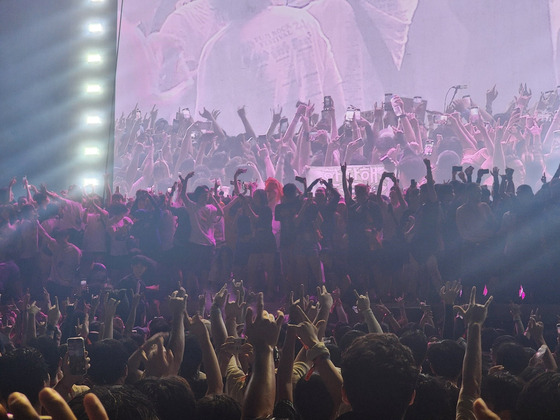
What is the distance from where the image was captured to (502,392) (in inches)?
96.0

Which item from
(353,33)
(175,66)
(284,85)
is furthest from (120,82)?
(353,33)

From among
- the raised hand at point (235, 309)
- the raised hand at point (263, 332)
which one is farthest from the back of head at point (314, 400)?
the raised hand at point (235, 309)

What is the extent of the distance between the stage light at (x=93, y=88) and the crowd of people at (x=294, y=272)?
1447 mm

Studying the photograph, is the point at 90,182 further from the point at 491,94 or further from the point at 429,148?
the point at 491,94

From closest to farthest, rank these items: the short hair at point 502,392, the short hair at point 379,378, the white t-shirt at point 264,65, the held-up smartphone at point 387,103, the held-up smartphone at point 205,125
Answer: the short hair at point 379,378
the short hair at point 502,392
the held-up smartphone at point 387,103
the white t-shirt at point 264,65
the held-up smartphone at point 205,125

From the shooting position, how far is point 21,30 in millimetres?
10031

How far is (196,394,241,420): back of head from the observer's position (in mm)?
2133

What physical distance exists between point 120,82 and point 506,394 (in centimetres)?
972

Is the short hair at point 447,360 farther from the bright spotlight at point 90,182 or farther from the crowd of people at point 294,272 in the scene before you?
the bright spotlight at point 90,182

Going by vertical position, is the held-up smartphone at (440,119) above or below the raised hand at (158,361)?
above

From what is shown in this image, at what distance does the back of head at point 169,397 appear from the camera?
219 cm

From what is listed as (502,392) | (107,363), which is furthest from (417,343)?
(107,363)

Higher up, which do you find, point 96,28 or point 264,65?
point 96,28

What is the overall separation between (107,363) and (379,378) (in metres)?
1.29
